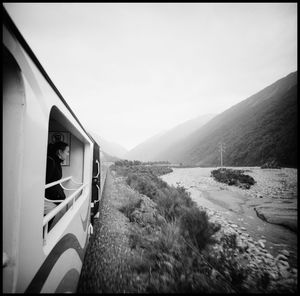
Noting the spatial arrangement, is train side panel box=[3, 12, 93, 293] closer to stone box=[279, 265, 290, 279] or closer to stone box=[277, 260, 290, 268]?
stone box=[279, 265, 290, 279]

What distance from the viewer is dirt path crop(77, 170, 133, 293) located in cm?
240

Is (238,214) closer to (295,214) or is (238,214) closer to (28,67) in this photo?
(295,214)

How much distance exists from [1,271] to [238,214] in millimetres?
8585

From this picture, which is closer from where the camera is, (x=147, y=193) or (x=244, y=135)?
(x=147, y=193)

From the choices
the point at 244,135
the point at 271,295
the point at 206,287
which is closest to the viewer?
the point at 206,287

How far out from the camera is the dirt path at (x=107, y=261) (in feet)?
7.86

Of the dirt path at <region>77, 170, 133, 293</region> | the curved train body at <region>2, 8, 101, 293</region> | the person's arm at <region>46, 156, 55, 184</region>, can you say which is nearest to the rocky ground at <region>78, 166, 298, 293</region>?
the dirt path at <region>77, 170, 133, 293</region>

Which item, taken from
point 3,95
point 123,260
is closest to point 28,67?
point 3,95

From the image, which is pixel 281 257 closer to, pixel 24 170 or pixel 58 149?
pixel 24 170

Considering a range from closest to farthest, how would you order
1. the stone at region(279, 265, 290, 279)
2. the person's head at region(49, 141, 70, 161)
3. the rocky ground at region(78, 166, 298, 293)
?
the rocky ground at region(78, 166, 298, 293)
the person's head at region(49, 141, 70, 161)
the stone at region(279, 265, 290, 279)

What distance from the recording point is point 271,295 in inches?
104

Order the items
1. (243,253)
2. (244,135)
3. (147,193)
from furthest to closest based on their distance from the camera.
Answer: (244,135) < (147,193) < (243,253)

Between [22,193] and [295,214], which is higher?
[22,193]

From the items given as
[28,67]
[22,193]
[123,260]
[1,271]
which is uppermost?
[28,67]
